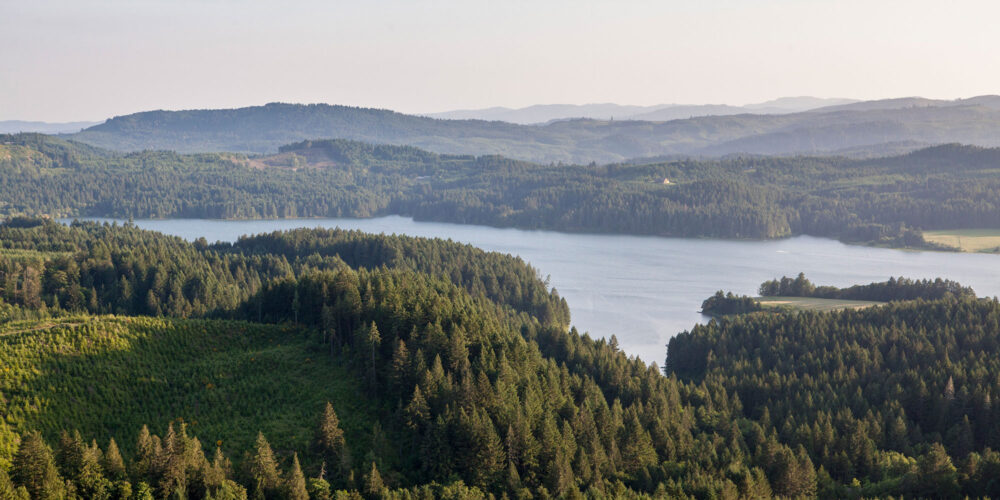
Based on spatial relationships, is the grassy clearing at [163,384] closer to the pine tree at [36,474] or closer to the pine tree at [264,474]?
the pine tree at [264,474]

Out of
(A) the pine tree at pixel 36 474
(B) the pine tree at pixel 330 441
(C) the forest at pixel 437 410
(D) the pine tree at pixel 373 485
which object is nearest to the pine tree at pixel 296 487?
(C) the forest at pixel 437 410

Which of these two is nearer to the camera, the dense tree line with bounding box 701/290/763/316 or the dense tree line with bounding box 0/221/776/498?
the dense tree line with bounding box 0/221/776/498

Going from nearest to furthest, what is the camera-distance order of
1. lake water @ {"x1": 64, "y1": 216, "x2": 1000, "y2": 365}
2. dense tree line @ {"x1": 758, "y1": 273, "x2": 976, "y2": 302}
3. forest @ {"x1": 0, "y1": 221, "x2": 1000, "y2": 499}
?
forest @ {"x1": 0, "y1": 221, "x2": 1000, "y2": 499} → dense tree line @ {"x1": 758, "y1": 273, "x2": 976, "y2": 302} → lake water @ {"x1": 64, "y1": 216, "x2": 1000, "y2": 365}

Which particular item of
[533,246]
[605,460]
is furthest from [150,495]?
[533,246]

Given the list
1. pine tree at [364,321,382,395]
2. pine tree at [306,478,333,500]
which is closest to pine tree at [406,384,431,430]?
pine tree at [364,321,382,395]

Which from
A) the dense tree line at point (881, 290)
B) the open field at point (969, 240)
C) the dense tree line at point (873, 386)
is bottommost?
the dense tree line at point (873, 386)

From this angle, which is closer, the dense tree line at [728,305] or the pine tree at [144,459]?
the pine tree at [144,459]

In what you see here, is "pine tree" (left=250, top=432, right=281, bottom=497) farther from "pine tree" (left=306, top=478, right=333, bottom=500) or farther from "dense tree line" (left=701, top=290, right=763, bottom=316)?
"dense tree line" (left=701, top=290, right=763, bottom=316)
